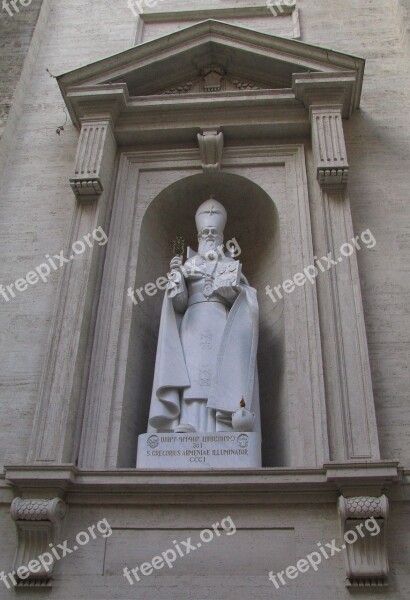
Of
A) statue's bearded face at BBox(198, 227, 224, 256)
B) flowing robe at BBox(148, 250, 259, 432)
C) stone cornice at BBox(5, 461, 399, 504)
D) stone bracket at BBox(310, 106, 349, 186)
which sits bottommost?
stone cornice at BBox(5, 461, 399, 504)

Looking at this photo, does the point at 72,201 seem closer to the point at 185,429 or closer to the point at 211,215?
the point at 211,215

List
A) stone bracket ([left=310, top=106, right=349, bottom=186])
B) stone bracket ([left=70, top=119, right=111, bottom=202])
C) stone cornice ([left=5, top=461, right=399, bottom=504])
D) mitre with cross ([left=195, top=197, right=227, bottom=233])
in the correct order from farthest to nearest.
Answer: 1. mitre with cross ([left=195, top=197, right=227, bottom=233])
2. stone bracket ([left=70, top=119, right=111, bottom=202])
3. stone bracket ([left=310, top=106, right=349, bottom=186])
4. stone cornice ([left=5, top=461, right=399, bottom=504])

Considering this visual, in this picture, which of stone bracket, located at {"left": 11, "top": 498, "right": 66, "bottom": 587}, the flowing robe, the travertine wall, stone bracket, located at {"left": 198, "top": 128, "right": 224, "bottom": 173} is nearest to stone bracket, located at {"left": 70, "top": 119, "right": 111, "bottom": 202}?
the travertine wall

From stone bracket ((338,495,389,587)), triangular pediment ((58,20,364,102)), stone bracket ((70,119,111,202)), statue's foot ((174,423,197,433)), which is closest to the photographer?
stone bracket ((338,495,389,587))

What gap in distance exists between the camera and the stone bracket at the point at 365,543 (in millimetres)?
5629

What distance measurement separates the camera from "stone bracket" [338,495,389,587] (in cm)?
563

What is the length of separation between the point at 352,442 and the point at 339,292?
1654 mm

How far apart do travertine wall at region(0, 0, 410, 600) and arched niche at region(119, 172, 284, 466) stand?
976 millimetres

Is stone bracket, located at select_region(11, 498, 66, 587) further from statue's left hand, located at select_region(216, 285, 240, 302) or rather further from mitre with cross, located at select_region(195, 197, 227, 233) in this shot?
mitre with cross, located at select_region(195, 197, 227, 233)

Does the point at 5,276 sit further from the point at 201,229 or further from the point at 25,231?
the point at 201,229

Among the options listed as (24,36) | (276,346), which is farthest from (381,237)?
(24,36)

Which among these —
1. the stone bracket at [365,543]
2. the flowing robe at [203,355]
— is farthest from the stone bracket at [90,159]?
the stone bracket at [365,543]

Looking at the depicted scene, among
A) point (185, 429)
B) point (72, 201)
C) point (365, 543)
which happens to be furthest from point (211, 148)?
point (365, 543)

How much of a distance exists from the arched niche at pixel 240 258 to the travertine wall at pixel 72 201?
3.20ft
